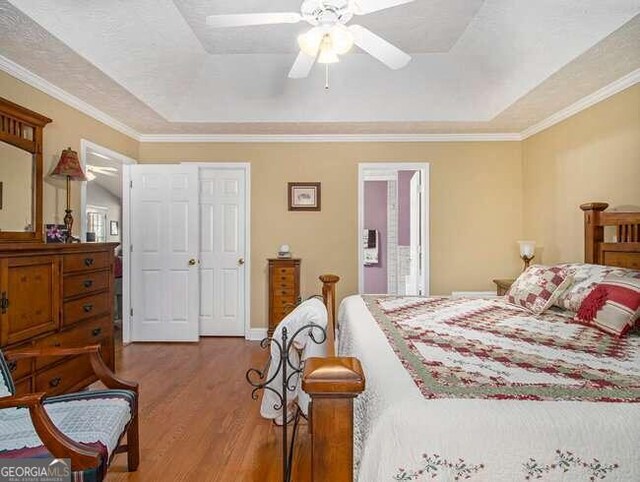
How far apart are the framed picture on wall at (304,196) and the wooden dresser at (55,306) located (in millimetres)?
2107

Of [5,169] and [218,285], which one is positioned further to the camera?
[218,285]

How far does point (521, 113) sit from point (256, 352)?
11.9 ft

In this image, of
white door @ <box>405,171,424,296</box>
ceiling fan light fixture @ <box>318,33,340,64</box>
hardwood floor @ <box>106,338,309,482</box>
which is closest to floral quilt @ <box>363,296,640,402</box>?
hardwood floor @ <box>106,338,309,482</box>

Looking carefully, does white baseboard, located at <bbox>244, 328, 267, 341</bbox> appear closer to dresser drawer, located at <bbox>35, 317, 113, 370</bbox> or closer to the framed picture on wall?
the framed picture on wall

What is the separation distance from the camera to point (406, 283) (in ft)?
20.4

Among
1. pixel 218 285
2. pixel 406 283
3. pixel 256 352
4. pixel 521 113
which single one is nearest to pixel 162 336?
pixel 218 285

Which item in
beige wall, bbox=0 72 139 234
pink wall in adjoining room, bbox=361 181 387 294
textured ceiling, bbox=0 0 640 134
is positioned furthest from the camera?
pink wall in adjoining room, bbox=361 181 387 294

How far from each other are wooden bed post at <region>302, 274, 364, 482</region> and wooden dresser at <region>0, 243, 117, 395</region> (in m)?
1.92

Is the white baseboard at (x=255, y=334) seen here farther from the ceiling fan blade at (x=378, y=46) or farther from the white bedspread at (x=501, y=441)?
the white bedspread at (x=501, y=441)

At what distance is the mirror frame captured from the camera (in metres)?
2.56

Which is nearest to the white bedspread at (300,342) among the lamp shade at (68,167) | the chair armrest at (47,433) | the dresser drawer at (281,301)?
the chair armrest at (47,433)

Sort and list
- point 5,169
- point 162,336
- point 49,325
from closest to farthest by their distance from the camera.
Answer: point 49,325 < point 5,169 < point 162,336

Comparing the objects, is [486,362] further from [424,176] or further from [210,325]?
[210,325]

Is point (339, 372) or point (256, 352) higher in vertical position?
point (339, 372)
